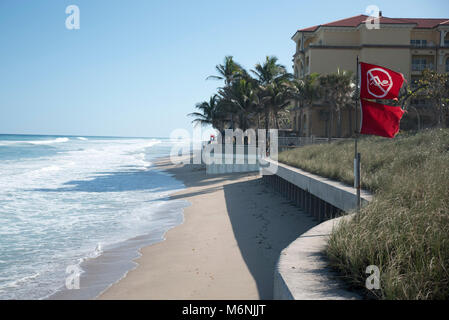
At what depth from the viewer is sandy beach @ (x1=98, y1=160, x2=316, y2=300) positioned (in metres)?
6.30

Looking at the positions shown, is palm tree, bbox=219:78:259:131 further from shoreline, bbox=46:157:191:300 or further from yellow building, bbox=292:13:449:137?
shoreline, bbox=46:157:191:300

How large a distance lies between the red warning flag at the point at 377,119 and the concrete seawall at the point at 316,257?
162 cm

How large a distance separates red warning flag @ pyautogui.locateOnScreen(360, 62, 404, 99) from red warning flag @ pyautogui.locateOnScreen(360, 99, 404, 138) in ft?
0.61

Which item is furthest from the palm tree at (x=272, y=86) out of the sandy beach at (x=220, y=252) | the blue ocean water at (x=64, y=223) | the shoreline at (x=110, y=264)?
the shoreline at (x=110, y=264)

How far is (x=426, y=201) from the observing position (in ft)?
18.5

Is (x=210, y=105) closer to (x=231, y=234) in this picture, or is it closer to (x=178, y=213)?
(x=178, y=213)

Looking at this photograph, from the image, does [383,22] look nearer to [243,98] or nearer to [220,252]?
[243,98]

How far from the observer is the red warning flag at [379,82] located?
6.28 m

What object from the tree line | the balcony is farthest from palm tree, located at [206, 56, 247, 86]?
the balcony

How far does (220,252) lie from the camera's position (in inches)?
331

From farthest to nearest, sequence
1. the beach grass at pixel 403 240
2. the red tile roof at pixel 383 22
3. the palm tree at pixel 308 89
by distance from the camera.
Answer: the red tile roof at pixel 383 22 < the palm tree at pixel 308 89 < the beach grass at pixel 403 240

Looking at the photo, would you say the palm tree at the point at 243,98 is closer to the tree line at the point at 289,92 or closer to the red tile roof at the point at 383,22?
the tree line at the point at 289,92

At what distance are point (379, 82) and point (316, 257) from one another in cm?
325

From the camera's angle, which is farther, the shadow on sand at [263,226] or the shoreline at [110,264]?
the shadow on sand at [263,226]
